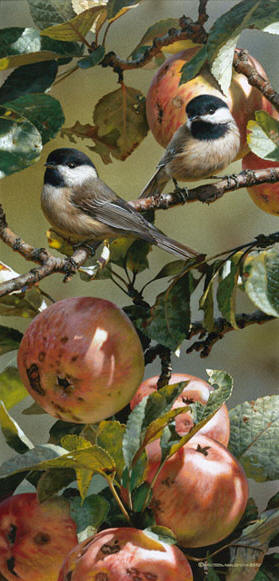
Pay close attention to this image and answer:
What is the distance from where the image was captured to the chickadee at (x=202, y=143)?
520mm

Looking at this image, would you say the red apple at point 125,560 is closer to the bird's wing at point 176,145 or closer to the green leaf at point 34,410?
the green leaf at point 34,410

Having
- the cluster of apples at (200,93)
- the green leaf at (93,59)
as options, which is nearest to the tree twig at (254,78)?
the cluster of apples at (200,93)

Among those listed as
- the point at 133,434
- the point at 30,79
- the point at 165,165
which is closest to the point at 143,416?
the point at 133,434

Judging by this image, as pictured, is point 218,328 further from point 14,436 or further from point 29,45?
point 29,45

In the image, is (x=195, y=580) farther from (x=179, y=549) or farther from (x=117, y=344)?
(x=117, y=344)

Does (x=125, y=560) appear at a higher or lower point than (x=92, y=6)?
lower

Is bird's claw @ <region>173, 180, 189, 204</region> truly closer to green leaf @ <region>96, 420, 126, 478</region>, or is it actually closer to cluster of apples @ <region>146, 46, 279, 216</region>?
cluster of apples @ <region>146, 46, 279, 216</region>

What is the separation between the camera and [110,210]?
1.76 feet

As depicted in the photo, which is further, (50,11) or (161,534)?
(50,11)

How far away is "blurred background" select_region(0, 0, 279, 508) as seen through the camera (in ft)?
1.84

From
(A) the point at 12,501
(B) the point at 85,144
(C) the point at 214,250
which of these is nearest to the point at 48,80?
(B) the point at 85,144

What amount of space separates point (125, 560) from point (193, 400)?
0.14m

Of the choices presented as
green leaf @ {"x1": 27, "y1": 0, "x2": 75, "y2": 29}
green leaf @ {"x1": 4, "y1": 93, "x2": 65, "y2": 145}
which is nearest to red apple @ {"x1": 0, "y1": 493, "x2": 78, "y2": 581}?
green leaf @ {"x1": 4, "y1": 93, "x2": 65, "y2": 145}

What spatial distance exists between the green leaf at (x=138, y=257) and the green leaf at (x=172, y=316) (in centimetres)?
5
